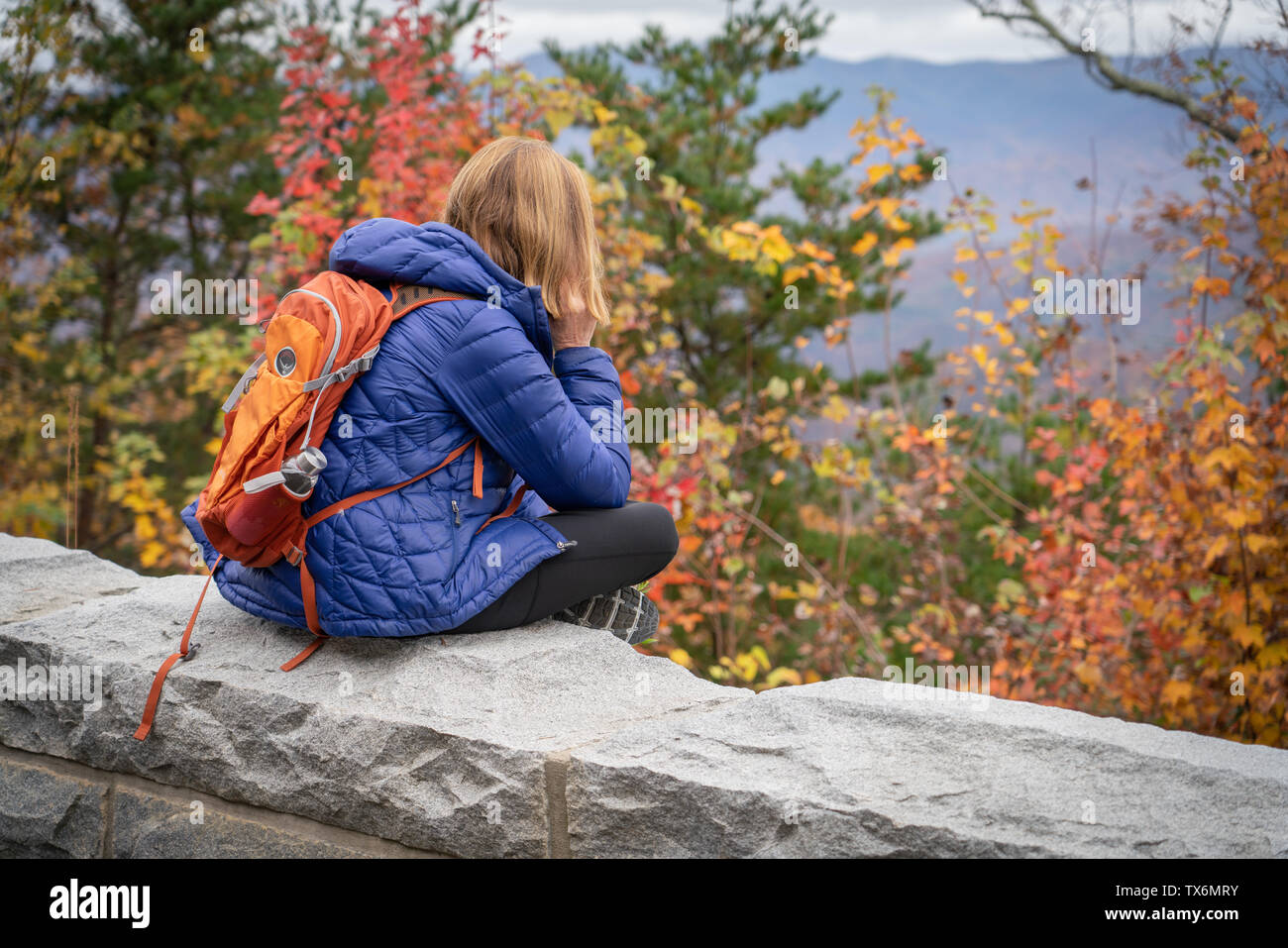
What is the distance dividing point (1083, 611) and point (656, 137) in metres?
3.89

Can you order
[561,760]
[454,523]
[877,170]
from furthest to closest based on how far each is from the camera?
[877,170]
[454,523]
[561,760]

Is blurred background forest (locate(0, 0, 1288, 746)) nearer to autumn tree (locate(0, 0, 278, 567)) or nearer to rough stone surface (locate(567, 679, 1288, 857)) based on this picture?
autumn tree (locate(0, 0, 278, 567))

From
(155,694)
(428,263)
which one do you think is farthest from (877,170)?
(155,694)

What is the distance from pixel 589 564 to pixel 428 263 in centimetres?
73

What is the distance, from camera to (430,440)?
83.4 inches

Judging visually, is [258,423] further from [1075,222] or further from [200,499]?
[1075,222]

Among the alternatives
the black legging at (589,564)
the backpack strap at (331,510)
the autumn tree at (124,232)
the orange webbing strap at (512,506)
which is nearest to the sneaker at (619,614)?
the black legging at (589,564)

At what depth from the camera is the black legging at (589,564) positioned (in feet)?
7.38

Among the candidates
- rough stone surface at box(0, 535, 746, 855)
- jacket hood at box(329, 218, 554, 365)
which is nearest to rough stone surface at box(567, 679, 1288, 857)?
rough stone surface at box(0, 535, 746, 855)

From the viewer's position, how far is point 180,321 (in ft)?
25.3

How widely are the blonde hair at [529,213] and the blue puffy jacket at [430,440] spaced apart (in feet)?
0.49

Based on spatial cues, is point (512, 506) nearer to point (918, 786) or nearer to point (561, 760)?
point (561, 760)

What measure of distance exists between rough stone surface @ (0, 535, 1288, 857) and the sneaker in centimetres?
14
